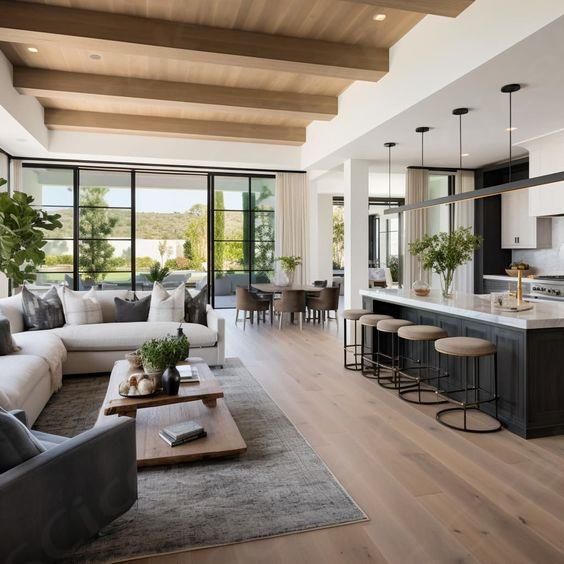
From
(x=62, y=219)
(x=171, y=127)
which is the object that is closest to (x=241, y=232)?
(x=171, y=127)

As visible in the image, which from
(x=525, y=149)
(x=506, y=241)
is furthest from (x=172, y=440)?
(x=506, y=241)

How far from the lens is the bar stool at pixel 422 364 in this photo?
4.31 m

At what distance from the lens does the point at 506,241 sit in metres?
8.41

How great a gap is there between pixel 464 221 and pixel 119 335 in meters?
6.30

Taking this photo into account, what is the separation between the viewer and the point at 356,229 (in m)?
7.33

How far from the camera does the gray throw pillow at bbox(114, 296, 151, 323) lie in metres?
5.88

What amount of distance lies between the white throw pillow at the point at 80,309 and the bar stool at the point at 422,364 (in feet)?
11.5

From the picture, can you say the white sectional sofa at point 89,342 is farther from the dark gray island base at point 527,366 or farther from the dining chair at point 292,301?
the dark gray island base at point 527,366

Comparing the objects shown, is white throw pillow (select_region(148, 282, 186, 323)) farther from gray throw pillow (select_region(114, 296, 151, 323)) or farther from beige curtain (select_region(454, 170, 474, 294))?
beige curtain (select_region(454, 170, 474, 294))

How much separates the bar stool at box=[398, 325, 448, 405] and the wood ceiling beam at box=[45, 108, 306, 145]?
472 cm

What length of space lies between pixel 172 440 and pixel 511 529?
1938 mm

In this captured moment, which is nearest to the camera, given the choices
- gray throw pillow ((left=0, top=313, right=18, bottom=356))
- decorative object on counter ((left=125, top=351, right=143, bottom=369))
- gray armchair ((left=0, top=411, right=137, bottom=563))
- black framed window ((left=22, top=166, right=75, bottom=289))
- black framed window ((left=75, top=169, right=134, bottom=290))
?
gray armchair ((left=0, top=411, right=137, bottom=563))

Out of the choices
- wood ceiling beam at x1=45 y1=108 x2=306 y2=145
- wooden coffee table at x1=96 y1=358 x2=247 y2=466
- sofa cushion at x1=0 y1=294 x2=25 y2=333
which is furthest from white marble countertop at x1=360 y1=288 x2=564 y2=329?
sofa cushion at x1=0 y1=294 x2=25 y2=333

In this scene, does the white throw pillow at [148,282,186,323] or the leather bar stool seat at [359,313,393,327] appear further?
the white throw pillow at [148,282,186,323]
